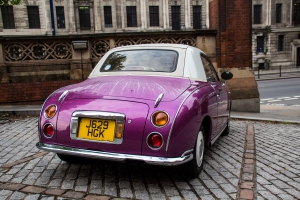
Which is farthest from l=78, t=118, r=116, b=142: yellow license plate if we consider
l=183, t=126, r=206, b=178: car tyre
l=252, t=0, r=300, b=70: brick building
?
l=252, t=0, r=300, b=70: brick building

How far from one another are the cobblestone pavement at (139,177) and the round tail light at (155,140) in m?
0.41

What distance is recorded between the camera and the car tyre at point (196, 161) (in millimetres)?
2992

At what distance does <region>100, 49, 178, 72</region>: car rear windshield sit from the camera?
3594 mm

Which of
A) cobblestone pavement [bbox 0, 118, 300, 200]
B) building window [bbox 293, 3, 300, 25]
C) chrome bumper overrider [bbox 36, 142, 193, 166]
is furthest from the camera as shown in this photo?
building window [bbox 293, 3, 300, 25]

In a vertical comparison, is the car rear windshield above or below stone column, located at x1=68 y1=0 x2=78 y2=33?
below

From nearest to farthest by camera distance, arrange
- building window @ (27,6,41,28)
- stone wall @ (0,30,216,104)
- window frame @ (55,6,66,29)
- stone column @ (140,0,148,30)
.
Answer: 1. stone wall @ (0,30,216,104)
2. building window @ (27,6,41,28)
3. window frame @ (55,6,66,29)
4. stone column @ (140,0,148,30)

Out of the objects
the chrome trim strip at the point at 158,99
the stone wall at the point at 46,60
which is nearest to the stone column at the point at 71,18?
the stone wall at the point at 46,60

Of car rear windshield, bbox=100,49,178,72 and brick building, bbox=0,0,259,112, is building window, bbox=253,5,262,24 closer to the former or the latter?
brick building, bbox=0,0,259,112

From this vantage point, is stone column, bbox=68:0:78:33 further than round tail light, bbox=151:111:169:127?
Yes

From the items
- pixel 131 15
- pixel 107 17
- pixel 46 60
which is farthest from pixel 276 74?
pixel 46 60

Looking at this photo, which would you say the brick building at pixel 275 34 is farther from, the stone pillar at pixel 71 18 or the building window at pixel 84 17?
the stone pillar at pixel 71 18

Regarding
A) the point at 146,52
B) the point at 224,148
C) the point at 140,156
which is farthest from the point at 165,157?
the point at 224,148

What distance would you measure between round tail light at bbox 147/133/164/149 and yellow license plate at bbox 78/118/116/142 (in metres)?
0.37

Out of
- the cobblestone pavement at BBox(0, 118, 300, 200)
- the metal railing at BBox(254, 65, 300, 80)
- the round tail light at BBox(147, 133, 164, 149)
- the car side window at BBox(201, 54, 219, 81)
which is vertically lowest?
the metal railing at BBox(254, 65, 300, 80)
